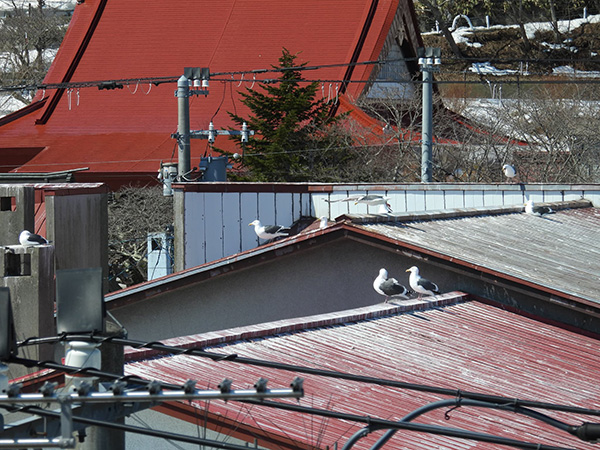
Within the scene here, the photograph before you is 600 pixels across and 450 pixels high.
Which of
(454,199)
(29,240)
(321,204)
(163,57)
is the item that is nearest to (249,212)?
(321,204)

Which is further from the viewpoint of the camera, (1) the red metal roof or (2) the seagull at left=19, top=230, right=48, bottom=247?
(1) the red metal roof

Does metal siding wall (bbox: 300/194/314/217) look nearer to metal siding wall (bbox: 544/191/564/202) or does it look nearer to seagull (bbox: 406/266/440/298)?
metal siding wall (bbox: 544/191/564/202)

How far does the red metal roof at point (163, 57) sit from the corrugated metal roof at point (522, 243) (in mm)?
16291

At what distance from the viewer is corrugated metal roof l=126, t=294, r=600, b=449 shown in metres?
6.33

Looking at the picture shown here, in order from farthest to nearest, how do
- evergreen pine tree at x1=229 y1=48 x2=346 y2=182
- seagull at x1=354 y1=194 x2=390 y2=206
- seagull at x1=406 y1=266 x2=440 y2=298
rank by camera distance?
evergreen pine tree at x1=229 y1=48 x2=346 y2=182 → seagull at x1=354 y1=194 x2=390 y2=206 → seagull at x1=406 y1=266 x2=440 y2=298

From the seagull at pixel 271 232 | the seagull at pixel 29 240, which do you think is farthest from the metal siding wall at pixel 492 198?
the seagull at pixel 29 240

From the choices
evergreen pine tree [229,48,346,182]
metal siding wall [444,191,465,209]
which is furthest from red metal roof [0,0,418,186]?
metal siding wall [444,191,465,209]

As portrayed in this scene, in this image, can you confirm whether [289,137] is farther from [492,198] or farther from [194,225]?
[492,198]

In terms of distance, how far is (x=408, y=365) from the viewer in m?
8.10

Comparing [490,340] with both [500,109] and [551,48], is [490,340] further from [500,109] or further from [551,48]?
[551,48]

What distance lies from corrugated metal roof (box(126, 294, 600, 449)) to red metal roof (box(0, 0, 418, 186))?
20.3 metres

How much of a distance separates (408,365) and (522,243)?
5194 mm

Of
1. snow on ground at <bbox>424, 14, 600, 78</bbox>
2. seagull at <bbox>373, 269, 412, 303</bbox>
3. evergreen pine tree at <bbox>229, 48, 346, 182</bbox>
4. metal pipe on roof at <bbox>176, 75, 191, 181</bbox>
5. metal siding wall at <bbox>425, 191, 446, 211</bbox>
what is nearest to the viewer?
seagull at <bbox>373, 269, 412, 303</bbox>

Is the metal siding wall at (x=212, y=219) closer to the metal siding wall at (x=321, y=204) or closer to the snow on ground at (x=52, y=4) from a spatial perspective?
the metal siding wall at (x=321, y=204)
